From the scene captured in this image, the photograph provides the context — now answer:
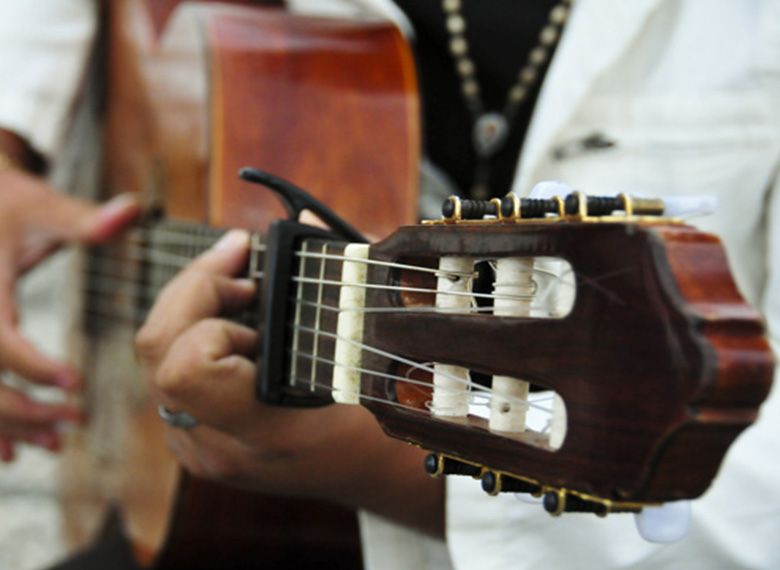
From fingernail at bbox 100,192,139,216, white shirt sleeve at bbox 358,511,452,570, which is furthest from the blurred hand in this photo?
white shirt sleeve at bbox 358,511,452,570

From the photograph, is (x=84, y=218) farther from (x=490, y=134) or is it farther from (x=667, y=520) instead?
(x=667, y=520)

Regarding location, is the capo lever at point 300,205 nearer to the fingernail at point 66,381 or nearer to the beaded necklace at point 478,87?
the beaded necklace at point 478,87

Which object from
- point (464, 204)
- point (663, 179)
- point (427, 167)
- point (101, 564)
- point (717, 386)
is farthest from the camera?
point (101, 564)

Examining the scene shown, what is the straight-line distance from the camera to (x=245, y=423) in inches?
25.1

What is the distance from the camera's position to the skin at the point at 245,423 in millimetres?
628

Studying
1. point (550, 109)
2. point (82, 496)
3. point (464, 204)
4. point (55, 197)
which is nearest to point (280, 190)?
point (464, 204)

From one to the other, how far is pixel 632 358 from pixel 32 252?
931 mm

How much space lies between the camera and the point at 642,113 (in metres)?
0.80

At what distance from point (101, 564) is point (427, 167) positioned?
0.58m

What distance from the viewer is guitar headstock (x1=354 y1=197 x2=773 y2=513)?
1.14 feet

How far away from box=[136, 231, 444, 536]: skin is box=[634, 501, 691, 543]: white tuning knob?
30 centimetres

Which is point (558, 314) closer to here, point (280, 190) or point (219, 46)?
point (280, 190)

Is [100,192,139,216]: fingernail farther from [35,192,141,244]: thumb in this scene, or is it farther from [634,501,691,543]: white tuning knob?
[634,501,691,543]: white tuning knob

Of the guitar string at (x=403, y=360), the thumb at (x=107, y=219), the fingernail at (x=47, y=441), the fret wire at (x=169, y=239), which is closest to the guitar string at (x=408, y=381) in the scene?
the guitar string at (x=403, y=360)
